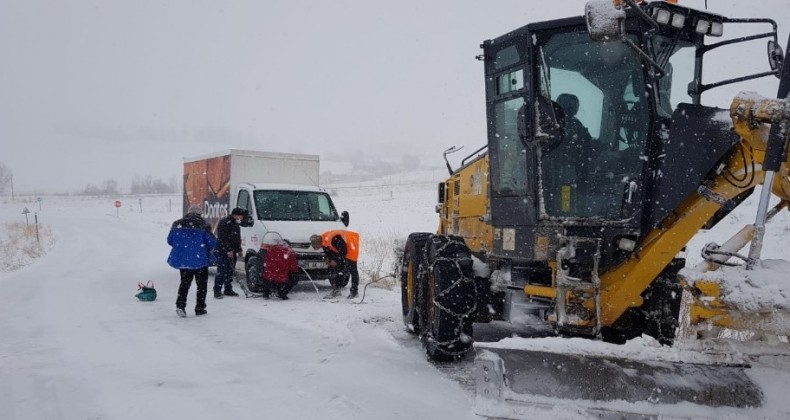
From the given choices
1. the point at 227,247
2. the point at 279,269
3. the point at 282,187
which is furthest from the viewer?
the point at 282,187

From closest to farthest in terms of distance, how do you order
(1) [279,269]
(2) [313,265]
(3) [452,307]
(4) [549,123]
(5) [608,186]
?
(4) [549,123] → (5) [608,186] → (3) [452,307] → (1) [279,269] → (2) [313,265]

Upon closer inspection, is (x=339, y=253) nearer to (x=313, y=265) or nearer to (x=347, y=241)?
(x=347, y=241)

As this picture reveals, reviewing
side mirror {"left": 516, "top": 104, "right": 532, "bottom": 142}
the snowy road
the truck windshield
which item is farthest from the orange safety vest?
side mirror {"left": 516, "top": 104, "right": 532, "bottom": 142}

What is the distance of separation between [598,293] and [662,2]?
2.10 m

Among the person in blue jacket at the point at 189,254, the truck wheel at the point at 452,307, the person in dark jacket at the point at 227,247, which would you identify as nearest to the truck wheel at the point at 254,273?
the person in dark jacket at the point at 227,247

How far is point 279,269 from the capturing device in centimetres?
877

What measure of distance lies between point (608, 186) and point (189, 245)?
572cm

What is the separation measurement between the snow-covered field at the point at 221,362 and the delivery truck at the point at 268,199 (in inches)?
39.4

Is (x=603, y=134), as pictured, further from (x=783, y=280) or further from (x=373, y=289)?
(x=373, y=289)

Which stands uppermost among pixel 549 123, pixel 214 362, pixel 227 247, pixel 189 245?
pixel 549 123

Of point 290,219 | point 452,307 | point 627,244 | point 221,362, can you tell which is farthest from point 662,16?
point 290,219

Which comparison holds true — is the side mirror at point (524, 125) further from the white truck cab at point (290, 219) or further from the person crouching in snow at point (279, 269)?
the white truck cab at point (290, 219)

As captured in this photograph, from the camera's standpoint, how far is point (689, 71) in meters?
4.01

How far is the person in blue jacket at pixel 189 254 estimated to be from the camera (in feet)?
24.0
